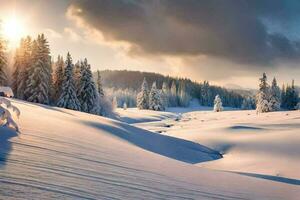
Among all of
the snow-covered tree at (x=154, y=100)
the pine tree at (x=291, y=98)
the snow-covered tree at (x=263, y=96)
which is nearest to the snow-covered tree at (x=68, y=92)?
the snow-covered tree at (x=263, y=96)

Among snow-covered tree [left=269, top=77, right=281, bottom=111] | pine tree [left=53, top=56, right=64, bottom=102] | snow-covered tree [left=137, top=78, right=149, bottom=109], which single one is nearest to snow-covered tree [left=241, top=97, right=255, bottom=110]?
snow-covered tree [left=137, top=78, right=149, bottom=109]

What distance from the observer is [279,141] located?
2180 cm

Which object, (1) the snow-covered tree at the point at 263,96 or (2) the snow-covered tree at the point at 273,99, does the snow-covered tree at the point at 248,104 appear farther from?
(1) the snow-covered tree at the point at 263,96

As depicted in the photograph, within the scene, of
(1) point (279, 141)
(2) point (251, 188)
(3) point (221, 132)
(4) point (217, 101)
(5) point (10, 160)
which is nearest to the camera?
(5) point (10, 160)

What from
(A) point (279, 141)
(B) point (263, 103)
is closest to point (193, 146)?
(A) point (279, 141)

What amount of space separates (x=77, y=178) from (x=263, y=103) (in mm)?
73768

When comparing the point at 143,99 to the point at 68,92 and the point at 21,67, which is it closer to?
the point at 21,67

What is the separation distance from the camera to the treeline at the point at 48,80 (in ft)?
138

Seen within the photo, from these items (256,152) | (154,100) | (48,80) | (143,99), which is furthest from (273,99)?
(256,152)

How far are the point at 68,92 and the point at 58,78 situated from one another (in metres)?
5.10

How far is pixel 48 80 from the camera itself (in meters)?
43.5

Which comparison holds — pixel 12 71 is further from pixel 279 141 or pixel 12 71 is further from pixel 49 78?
pixel 279 141

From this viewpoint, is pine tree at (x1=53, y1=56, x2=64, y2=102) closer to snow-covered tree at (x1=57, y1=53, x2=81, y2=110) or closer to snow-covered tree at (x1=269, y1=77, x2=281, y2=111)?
snow-covered tree at (x1=57, y1=53, x2=81, y2=110)

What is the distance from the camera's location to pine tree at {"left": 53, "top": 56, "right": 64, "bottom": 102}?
45.9 m
